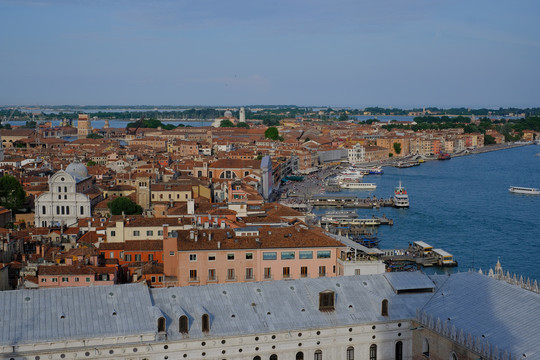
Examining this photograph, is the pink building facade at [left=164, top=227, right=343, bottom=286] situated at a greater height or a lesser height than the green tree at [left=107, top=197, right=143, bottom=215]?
greater

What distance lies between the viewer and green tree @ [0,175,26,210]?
69.9 feet

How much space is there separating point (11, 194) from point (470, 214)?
1561 centimetres

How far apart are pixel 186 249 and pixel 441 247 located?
10425 mm

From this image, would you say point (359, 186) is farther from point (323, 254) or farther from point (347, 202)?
point (323, 254)

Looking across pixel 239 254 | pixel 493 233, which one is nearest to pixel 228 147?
pixel 493 233

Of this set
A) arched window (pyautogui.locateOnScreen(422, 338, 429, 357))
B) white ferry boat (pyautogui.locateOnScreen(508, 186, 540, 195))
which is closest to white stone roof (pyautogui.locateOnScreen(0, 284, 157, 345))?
arched window (pyautogui.locateOnScreen(422, 338, 429, 357))

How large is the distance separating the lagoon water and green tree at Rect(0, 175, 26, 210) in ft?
36.5

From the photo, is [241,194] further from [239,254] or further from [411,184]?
[411,184]

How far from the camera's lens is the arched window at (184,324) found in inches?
292

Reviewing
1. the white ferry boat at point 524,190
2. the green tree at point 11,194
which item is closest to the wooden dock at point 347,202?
the white ferry boat at point 524,190

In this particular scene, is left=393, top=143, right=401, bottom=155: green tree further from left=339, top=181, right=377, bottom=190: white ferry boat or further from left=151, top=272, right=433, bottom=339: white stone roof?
left=151, top=272, right=433, bottom=339: white stone roof

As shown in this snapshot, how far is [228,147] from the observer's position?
153 feet

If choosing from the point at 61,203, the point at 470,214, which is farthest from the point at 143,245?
the point at 470,214

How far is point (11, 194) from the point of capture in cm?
2145
